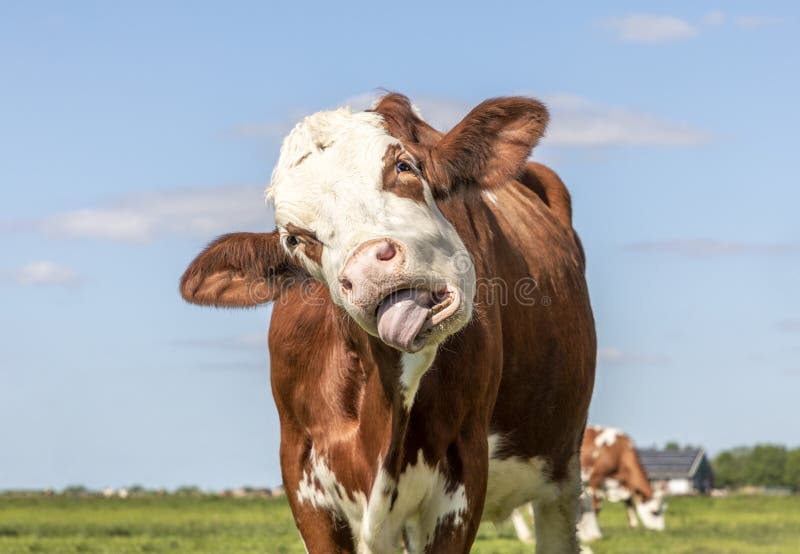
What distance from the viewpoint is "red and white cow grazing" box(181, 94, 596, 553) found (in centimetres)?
517

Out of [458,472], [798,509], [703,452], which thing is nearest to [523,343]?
[458,472]

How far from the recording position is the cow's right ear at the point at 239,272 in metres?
6.13

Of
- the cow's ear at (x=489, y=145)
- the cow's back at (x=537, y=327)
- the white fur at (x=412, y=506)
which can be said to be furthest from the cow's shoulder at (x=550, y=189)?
the white fur at (x=412, y=506)

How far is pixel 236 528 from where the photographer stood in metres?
24.1

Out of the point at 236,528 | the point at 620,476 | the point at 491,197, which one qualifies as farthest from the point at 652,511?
the point at 491,197

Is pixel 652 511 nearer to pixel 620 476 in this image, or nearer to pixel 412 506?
pixel 620 476

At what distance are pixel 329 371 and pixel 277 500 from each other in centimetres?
3242

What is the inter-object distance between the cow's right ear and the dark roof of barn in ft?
214

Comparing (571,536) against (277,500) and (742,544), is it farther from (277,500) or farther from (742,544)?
(277,500)

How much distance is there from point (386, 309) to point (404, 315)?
0.08 m

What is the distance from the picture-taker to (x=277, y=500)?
38.0 meters

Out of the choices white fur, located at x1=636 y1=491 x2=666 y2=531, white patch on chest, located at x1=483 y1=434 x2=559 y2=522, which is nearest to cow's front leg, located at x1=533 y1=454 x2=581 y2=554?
white patch on chest, located at x1=483 y1=434 x2=559 y2=522

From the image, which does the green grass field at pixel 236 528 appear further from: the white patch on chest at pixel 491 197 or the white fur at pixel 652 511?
the white patch on chest at pixel 491 197

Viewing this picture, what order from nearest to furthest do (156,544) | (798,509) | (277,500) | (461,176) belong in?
(461,176)
(156,544)
(798,509)
(277,500)
